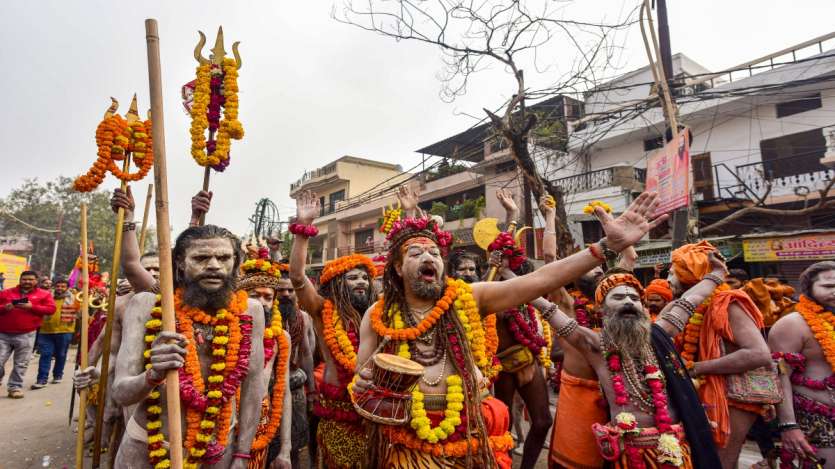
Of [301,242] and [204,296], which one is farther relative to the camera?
[301,242]

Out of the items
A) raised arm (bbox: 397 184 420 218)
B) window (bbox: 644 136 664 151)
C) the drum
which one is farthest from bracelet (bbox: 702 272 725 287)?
window (bbox: 644 136 664 151)

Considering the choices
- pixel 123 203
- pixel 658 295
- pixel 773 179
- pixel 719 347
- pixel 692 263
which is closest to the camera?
pixel 123 203

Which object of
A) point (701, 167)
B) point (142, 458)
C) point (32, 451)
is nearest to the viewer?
point (142, 458)

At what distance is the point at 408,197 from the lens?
4.55 m

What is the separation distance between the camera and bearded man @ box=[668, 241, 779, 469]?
11.4 feet

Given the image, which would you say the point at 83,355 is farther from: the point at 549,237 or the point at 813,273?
the point at 813,273

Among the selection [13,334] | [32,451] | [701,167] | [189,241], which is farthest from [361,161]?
[189,241]

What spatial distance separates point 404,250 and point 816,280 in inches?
137

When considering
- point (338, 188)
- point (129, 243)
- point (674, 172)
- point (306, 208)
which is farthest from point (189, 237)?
point (338, 188)

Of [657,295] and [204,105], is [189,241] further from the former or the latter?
[657,295]

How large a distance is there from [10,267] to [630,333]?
1068 inches

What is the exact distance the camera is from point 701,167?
16.0 m

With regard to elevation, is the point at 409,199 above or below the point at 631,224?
above

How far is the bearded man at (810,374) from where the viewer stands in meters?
3.40
